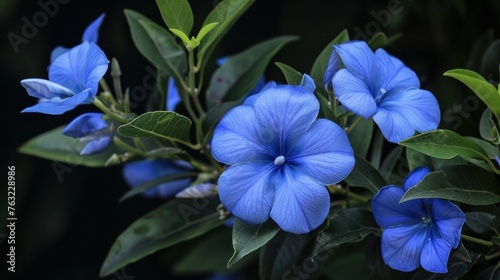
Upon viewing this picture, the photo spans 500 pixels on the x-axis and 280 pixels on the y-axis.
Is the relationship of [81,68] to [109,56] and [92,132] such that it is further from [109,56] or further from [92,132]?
[109,56]

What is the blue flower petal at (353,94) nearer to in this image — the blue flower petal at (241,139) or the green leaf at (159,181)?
the blue flower petal at (241,139)

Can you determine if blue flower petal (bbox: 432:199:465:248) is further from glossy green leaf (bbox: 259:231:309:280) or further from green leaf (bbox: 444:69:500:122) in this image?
glossy green leaf (bbox: 259:231:309:280)

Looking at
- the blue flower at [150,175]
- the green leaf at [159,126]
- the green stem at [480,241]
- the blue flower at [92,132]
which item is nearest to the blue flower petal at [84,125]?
the blue flower at [92,132]

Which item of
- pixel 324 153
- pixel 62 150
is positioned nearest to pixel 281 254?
pixel 324 153

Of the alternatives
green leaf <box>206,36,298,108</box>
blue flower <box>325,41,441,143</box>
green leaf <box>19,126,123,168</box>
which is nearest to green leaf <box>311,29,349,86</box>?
blue flower <box>325,41,441,143</box>

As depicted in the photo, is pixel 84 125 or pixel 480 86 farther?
pixel 84 125

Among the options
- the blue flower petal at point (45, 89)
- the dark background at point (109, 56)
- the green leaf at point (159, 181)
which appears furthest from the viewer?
the dark background at point (109, 56)

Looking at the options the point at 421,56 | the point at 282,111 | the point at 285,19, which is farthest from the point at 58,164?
the point at 421,56
